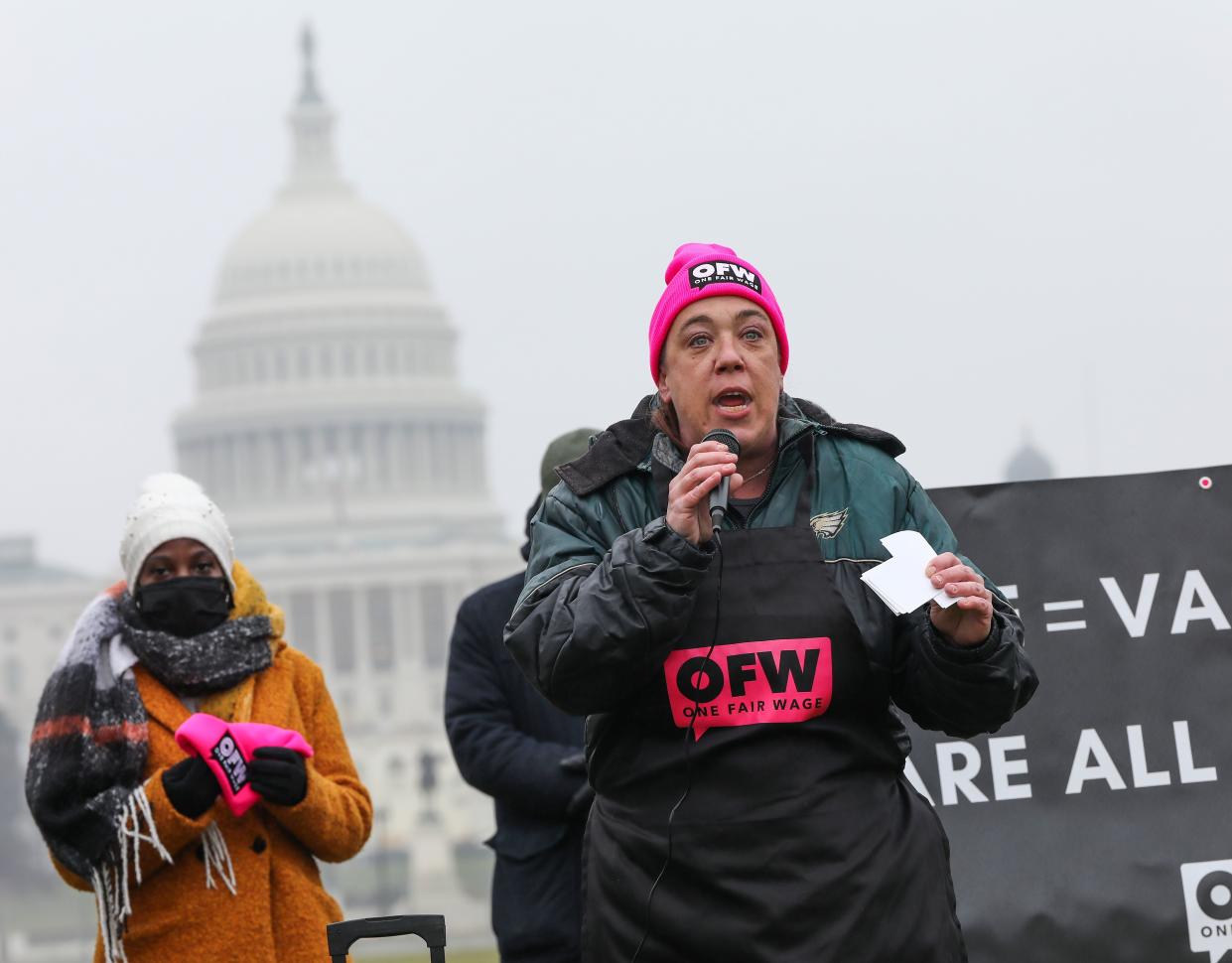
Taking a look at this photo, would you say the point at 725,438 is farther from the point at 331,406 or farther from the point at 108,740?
the point at 331,406

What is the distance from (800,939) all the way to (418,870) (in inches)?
2835

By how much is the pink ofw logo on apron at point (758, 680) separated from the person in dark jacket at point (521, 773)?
6.40 ft

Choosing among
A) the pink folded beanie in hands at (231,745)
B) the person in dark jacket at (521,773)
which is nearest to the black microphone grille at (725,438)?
the pink folded beanie in hands at (231,745)

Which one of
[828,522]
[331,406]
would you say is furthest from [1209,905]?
[331,406]

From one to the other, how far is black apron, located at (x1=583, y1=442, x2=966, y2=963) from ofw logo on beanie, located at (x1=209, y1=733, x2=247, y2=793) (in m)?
1.33

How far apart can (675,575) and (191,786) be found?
1.64m

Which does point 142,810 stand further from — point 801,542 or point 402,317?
point 402,317

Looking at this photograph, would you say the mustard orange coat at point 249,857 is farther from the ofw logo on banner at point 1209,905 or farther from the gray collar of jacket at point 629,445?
the ofw logo on banner at point 1209,905

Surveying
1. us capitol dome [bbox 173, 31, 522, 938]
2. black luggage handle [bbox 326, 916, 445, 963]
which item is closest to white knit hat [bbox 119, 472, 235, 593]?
black luggage handle [bbox 326, 916, 445, 963]

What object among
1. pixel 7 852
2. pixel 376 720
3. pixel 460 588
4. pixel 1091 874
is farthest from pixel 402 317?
pixel 1091 874

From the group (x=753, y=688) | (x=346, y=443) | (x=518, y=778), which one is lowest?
(x=518, y=778)

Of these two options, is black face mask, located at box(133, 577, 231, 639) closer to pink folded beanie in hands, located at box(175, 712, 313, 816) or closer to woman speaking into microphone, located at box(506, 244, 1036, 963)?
pink folded beanie in hands, located at box(175, 712, 313, 816)

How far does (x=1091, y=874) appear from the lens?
5.95m

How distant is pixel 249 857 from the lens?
17.8 feet
